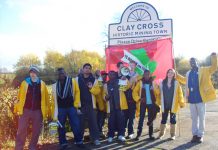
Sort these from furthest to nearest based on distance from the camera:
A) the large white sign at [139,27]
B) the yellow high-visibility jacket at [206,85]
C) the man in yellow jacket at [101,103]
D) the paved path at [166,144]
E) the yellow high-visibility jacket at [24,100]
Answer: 1. the large white sign at [139,27]
2. the man in yellow jacket at [101,103]
3. the yellow high-visibility jacket at [206,85]
4. the paved path at [166,144]
5. the yellow high-visibility jacket at [24,100]

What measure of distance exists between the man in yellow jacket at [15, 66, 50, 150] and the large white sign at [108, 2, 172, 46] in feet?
16.6

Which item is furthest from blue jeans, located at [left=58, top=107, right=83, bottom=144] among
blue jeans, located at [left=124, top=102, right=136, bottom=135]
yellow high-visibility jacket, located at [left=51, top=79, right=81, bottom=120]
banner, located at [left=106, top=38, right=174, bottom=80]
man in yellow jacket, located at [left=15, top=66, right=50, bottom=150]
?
banner, located at [left=106, top=38, right=174, bottom=80]

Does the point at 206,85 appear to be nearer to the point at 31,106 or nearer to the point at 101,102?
the point at 101,102

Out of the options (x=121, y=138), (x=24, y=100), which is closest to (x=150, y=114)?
(x=121, y=138)

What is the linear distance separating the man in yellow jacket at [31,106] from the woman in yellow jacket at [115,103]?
76.0 inches

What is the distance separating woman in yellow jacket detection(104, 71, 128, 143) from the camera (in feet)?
31.3

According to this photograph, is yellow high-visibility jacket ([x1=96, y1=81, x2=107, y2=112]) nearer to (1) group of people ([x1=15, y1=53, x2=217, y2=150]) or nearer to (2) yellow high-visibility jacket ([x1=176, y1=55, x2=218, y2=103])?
(1) group of people ([x1=15, y1=53, x2=217, y2=150])

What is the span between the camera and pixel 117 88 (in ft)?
31.3

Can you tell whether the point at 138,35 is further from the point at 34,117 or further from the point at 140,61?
the point at 34,117

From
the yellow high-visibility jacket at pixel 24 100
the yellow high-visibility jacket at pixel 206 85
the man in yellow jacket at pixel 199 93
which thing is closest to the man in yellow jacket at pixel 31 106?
the yellow high-visibility jacket at pixel 24 100

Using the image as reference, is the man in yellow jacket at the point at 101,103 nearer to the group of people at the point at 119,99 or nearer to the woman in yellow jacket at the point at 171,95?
the group of people at the point at 119,99

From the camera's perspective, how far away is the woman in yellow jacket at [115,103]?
9539 mm

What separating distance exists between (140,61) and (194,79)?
2.26 m

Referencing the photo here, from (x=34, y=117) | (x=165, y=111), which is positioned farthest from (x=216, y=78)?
(x=34, y=117)
